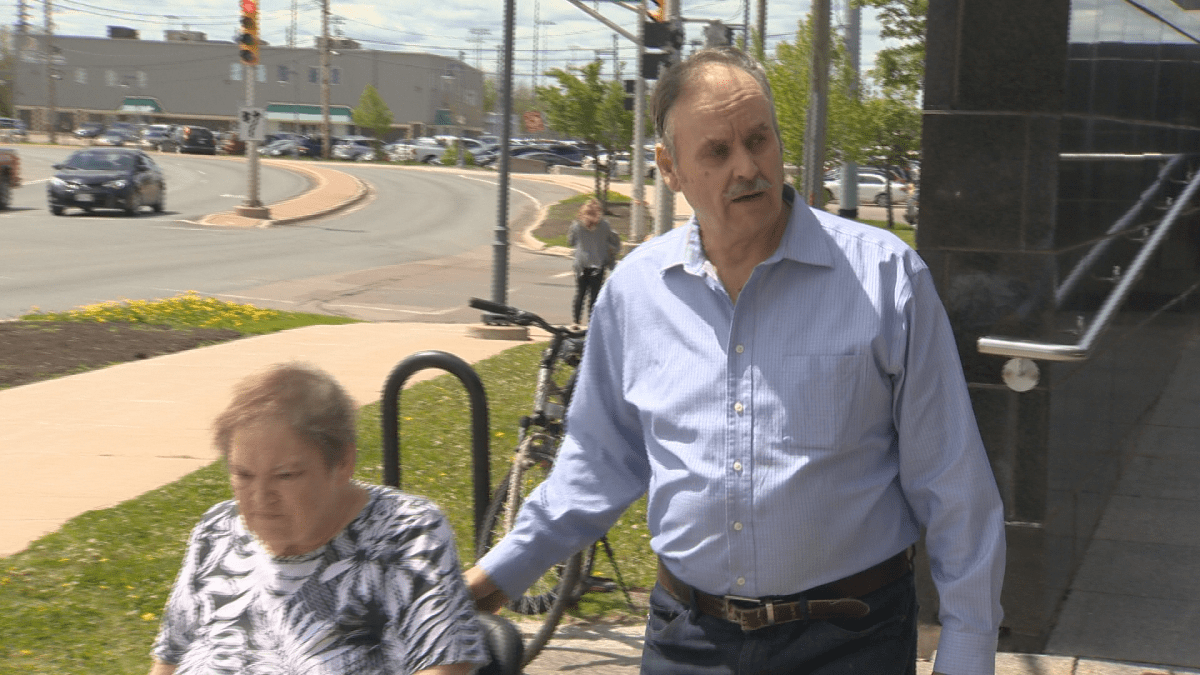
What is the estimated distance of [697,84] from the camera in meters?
2.40

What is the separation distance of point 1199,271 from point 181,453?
801 cm

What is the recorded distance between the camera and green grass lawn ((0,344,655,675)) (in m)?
5.09

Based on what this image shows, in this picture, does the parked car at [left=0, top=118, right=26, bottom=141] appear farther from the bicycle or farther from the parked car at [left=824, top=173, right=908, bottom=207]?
the bicycle

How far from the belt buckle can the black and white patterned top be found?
0.51 meters

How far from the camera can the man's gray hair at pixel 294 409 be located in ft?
8.46

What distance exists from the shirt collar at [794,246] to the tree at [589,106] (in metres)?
45.3

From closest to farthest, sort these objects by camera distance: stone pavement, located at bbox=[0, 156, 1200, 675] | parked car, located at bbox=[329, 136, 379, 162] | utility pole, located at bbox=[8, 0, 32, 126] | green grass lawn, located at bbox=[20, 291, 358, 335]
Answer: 1. stone pavement, located at bbox=[0, 156, 1200, 675]
2. green grass lawn, located at bbox=[20, 291, 358, 335]
3. parked car, located at bbox=[329, 136, 379, 162]
4. utility pole, located at bbox=[8, 0, 32, 126]

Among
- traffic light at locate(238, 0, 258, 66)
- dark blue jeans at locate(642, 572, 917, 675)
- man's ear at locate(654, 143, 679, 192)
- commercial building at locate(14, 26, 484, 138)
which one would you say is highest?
commercial building at locate(14, 26, 484, 138)

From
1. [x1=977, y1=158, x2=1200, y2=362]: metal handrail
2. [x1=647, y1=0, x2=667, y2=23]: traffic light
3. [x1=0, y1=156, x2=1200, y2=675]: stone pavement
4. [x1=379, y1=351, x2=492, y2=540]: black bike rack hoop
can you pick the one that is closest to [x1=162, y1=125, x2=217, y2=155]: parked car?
[x1=647, y1=0, x2=667, y2=23]: traffic light

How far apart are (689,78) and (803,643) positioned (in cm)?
101

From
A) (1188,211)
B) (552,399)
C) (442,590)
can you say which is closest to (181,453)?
(552,399)

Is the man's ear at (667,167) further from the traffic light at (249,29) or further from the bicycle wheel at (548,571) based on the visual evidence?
the traffic light at (249,29)

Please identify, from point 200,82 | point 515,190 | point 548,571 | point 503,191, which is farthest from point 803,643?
point 200,82

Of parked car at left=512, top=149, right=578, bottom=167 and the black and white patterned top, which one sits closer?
the black and white patterned top
